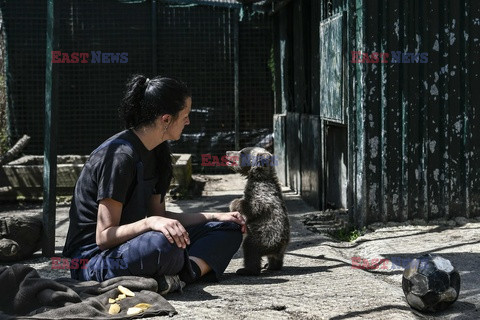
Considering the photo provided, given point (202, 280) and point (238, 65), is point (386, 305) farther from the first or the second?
point (238, 65)

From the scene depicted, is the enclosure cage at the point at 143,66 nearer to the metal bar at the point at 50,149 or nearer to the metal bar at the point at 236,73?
the metal bar at the point at 236,73

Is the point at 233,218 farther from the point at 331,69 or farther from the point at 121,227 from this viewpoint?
the point at 331,69

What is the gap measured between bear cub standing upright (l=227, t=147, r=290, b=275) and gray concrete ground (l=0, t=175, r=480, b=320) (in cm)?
15

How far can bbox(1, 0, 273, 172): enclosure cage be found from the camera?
41.7 ft

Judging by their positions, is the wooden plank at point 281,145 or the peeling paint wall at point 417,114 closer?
the peeling paint wall at point 417,114

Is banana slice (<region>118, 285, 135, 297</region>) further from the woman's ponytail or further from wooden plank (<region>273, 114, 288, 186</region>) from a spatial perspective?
wooden plank (<region>273, 114, 288, 186</region>)

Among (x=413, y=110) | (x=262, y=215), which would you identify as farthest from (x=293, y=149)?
(x=262, y=215)

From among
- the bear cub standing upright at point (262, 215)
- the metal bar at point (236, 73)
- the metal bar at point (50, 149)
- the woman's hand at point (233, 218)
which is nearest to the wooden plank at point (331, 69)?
the bear cub standing upright at point (262, 215)

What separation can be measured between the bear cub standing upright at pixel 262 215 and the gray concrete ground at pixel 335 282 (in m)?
0.15

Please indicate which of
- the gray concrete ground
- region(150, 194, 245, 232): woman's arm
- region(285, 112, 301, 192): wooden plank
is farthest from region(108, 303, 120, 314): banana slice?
region(285, 112, 301, 192): wooden plank

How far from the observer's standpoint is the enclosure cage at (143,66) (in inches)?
500

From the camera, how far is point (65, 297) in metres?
4.27

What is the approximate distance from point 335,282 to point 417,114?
2708mm

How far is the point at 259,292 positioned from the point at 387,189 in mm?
2786
